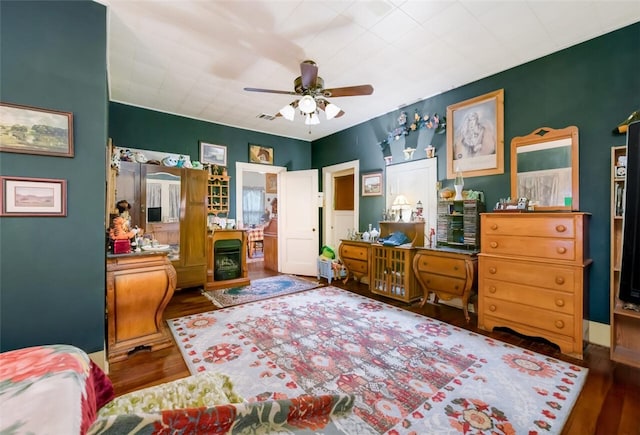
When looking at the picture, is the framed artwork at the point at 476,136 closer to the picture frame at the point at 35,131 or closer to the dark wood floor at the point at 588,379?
the dark wood floor at the point at 588,379

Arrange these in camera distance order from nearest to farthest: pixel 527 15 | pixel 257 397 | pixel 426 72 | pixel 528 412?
→ pixel 528 412 → pixel 257 397 → pixel 527 15 → pixel 426 72

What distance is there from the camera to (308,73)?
8.23 ft

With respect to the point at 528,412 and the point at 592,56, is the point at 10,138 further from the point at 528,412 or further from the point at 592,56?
the point at 592,56

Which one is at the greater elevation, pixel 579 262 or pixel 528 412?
pixel 579 262

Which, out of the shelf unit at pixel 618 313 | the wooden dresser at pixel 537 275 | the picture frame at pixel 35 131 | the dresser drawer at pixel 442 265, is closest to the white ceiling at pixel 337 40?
the picture frame at pixel 35 131

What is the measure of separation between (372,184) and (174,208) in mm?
3377

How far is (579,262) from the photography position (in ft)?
7.88

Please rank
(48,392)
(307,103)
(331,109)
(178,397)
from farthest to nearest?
(331,109) → (307,103) → (178,397) → (48,392)

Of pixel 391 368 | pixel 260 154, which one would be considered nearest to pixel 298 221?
pixel 260 154

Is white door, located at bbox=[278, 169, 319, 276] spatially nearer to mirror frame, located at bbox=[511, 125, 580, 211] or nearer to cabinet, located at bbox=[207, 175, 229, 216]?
cabinet, located at bbox=[207, 175, 229, 216]

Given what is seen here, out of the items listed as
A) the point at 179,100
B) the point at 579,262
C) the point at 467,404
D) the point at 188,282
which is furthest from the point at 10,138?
the point at 579,262

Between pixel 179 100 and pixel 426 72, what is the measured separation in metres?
3.59

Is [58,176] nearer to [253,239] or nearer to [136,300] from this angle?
[136,300]

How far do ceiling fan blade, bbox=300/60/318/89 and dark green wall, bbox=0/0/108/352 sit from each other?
1.66 meters
